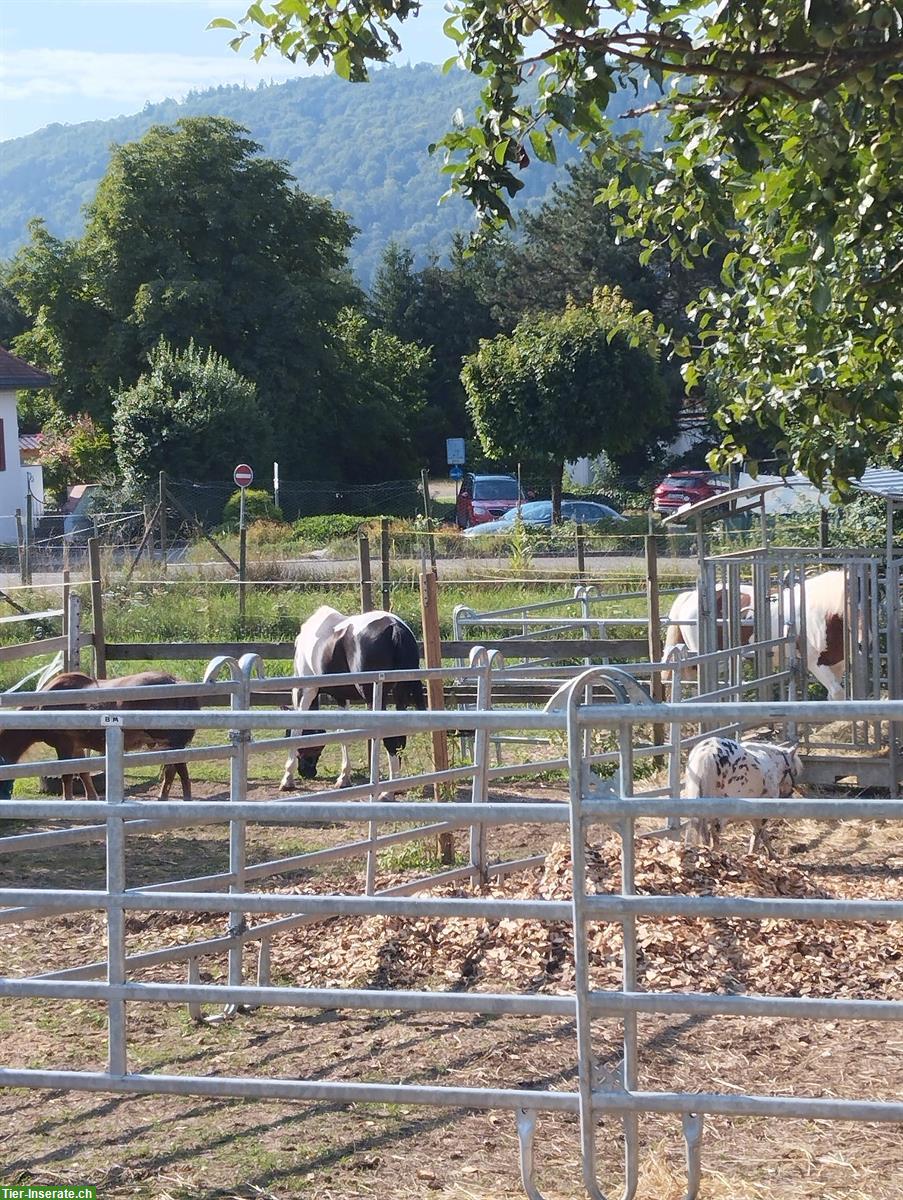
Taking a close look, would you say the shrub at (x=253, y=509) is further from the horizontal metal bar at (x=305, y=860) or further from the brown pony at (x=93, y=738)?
the horizontal metal bar at (x=305, y=860)

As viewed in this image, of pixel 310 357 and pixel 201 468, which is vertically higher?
pixel 310 357

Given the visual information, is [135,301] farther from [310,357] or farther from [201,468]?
[201,468]

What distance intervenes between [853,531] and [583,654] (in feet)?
23.5

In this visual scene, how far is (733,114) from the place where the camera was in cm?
512

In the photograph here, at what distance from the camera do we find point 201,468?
35.7 m

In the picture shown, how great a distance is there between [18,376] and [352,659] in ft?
97.2

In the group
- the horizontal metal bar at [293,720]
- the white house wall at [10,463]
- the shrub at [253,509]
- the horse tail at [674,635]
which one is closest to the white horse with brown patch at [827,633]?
the horse tail at [674,635]

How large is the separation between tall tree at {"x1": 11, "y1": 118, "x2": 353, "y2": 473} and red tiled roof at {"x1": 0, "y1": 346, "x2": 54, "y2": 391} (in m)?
3.90

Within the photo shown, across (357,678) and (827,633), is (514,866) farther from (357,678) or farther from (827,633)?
(827,633)

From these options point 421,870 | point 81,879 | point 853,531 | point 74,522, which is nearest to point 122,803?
point 421,870

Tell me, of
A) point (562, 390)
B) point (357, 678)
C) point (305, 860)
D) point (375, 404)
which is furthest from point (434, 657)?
point (375, 404)

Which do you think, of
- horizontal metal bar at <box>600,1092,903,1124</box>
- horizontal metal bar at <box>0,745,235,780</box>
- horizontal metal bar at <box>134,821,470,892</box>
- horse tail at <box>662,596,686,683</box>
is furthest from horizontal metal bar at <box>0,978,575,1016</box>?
horse tail at <box>662,596,686,683</box>

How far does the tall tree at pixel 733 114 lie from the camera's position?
5047 millimetres

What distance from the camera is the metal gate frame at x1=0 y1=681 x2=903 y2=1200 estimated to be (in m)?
3.13
